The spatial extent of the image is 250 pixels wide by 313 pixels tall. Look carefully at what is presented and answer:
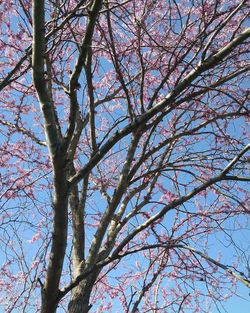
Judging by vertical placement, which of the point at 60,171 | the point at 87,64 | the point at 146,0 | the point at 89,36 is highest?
the point at 146,0

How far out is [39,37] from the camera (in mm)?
2268

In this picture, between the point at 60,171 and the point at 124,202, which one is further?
the point at 124,202

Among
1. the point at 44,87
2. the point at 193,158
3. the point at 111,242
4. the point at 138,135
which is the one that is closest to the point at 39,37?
the point at 44,87

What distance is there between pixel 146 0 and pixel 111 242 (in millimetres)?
2170

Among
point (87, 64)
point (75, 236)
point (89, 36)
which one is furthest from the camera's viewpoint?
point (75, 236)

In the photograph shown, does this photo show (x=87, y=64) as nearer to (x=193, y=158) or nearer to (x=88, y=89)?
(x=88, y=89)

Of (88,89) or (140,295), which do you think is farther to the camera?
(140,295)

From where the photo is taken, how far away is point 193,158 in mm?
4234

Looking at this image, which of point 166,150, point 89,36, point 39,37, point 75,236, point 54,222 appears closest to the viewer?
point 39,37

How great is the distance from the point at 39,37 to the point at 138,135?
1713 mm

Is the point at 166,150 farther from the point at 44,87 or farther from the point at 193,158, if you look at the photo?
the point at 44,87

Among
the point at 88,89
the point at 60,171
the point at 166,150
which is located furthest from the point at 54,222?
the point at 166,150

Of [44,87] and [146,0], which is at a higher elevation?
[146,0]

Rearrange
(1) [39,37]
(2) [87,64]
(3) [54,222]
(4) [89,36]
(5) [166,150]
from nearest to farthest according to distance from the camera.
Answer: (1) [39,37]
(4) [89,36]
(3) [54,222]
(2) [87,64]
(5) [166,150]
